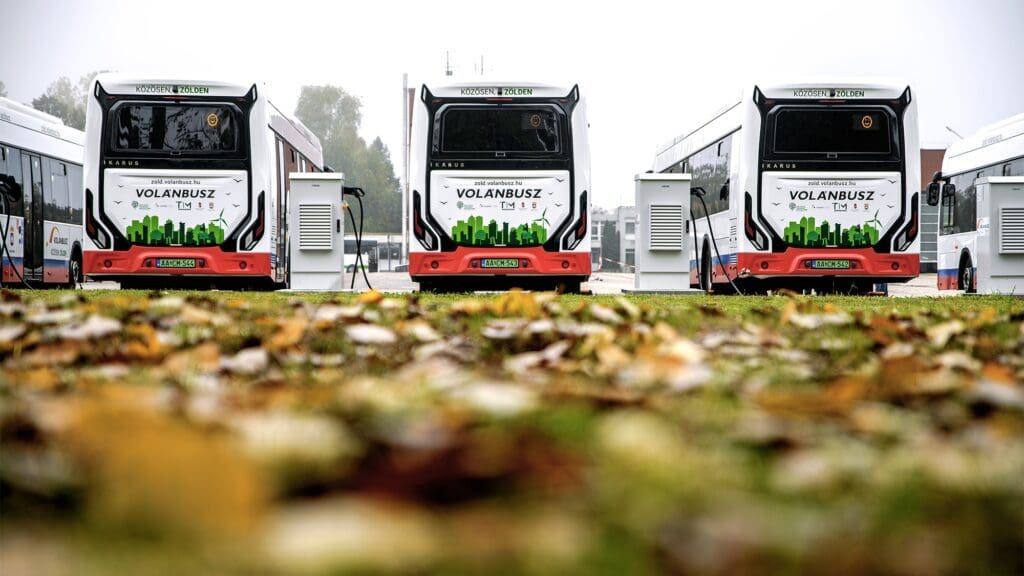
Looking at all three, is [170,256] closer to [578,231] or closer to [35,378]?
[578,231]

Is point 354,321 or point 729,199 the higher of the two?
point 729,199

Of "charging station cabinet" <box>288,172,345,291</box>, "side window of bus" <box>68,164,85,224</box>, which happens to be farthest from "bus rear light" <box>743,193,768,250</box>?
"side window of bus" <box>68,164,85,224</box>

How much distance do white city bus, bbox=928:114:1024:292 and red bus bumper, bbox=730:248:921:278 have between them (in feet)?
19.0

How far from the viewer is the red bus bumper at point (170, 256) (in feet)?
51.7

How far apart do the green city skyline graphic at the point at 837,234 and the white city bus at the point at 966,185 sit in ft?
19.6

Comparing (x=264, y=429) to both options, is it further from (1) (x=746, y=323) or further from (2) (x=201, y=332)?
(1) (x=746, y=323)

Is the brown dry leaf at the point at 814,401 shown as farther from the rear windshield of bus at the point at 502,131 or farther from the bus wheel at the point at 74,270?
the bus wheel at the point at 74,270

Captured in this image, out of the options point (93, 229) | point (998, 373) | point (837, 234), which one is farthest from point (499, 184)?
point (998, 373)

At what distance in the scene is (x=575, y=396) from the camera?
2.65 m

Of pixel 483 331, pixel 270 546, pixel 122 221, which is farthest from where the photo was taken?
pixel 122 221

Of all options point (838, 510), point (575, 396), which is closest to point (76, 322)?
point (575, 396)

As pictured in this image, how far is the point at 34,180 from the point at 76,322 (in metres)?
18.9

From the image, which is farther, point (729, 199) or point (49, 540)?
point (729, 199)

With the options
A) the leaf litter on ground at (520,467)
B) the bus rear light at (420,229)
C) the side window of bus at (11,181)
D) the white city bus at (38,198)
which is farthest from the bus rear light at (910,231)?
the side window of bus at (11,181)
